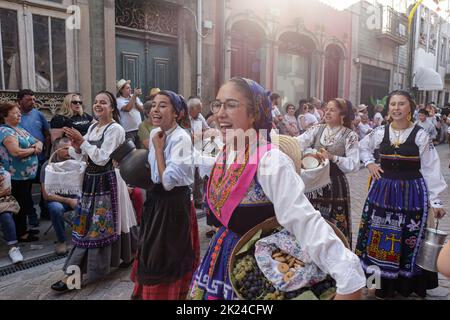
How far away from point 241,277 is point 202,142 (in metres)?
2.68

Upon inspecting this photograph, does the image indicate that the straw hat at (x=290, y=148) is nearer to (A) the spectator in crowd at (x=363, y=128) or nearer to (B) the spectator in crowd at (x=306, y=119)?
(B) the spectator in crowd at (x=306, y=119)

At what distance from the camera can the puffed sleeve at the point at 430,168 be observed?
12.2 feet

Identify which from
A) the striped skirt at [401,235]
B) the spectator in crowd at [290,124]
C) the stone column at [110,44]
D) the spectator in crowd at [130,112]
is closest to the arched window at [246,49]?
the spectator in crowd at [290,124]

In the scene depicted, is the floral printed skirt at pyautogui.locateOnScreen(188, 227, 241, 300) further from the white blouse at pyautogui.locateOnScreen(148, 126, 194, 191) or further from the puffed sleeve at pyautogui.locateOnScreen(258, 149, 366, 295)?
the white blouse at pyautogui.locateOnScreen(148, 126, 194, 191)

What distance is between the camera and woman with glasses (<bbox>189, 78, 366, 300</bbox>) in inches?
66.8

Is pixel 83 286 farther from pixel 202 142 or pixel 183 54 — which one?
pixel 183 54

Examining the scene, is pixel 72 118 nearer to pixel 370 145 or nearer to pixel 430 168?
pixel 370 145

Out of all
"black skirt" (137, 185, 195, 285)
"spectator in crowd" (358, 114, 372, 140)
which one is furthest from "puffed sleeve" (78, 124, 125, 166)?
"spectator in crowd" (358, 114, 372, 140)

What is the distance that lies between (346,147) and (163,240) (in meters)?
2.22

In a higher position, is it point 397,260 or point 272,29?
point 272,29

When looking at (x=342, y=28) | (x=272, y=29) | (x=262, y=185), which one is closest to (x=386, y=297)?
(x=262, y=185)

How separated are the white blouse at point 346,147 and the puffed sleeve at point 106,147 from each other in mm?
1728

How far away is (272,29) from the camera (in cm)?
1245
